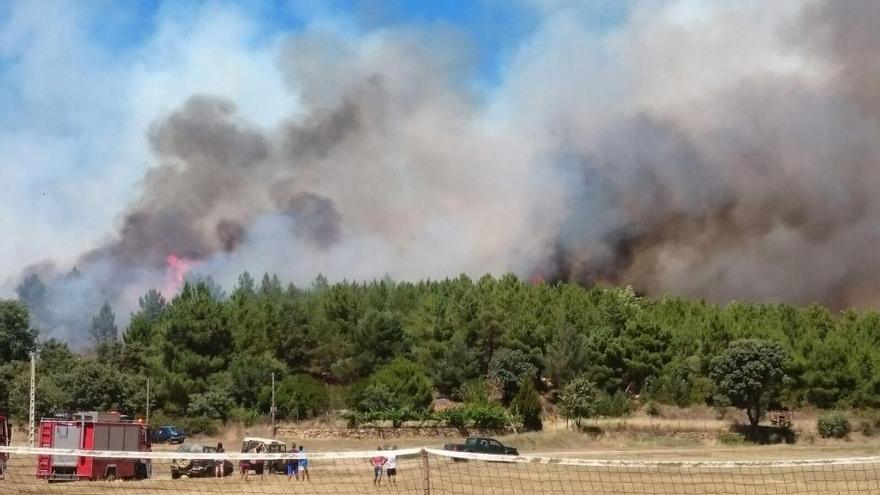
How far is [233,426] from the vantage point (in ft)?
281

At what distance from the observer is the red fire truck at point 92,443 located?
38.8m

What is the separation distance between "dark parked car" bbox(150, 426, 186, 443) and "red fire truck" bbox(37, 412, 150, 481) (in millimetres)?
33989

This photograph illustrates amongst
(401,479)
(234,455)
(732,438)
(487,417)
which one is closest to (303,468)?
(401,479)

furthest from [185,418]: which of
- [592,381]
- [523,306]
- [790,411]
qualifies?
[790,411]

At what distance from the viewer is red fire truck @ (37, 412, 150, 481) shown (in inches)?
1527

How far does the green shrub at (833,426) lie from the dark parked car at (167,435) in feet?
175

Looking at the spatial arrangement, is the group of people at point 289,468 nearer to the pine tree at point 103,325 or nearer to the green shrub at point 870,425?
the green shrub at point 870,425

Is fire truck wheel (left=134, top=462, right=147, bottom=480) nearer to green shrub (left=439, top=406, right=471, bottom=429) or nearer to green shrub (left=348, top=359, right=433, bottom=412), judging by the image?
green shrub (left=439, top=406, right=471, bottom=429)

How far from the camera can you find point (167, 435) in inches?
3066

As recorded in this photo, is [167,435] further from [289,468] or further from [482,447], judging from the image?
[289,468]

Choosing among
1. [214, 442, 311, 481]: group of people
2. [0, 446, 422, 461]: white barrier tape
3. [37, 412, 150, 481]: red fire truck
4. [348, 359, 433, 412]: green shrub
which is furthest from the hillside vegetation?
[0, 446, 422, 461]: white barrier tape

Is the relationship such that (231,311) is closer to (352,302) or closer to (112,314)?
(352,302)

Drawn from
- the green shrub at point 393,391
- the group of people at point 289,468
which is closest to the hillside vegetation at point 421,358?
the green shrub at point 393,391

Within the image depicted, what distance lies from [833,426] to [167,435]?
5559 centimetres
